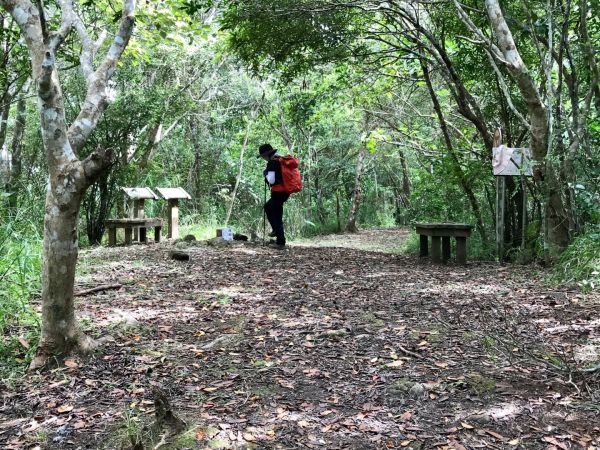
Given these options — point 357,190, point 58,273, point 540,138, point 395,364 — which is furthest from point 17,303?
point 357,190

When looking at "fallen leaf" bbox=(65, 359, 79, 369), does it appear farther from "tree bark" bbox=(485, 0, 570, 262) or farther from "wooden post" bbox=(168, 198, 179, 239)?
"wooden post" bbox=(168, 198, 179, 239)

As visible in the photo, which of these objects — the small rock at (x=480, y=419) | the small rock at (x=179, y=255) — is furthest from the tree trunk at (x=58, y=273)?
the small rock at (x=179, y=255)

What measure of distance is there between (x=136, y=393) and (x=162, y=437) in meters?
0.64

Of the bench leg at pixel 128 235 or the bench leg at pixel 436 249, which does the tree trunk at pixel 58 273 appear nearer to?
the bench leg at pixel 436 249

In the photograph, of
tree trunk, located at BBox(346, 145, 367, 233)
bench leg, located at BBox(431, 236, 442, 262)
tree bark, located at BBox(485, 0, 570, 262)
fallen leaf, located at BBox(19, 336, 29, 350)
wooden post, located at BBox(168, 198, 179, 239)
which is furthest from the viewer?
tree trunk, located at BBox(346, 145, 367, 233)

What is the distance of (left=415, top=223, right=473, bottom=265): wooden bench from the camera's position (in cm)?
783

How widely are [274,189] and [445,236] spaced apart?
2.89 meters

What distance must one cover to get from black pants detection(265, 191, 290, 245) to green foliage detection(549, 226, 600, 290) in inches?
175

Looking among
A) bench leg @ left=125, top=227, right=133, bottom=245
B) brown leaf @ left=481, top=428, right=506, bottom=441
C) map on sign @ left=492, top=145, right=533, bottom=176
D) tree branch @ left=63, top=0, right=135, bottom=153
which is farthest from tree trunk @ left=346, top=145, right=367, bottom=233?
brown leaf @ left=481, top=428, right=506, bottom=441

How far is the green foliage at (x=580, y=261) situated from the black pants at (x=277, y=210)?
4.44 m

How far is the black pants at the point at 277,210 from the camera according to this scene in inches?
358

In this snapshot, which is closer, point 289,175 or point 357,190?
point 289,175

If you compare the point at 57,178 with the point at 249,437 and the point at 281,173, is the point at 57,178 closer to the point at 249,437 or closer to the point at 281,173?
the point at 249,437

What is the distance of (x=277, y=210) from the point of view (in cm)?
919
